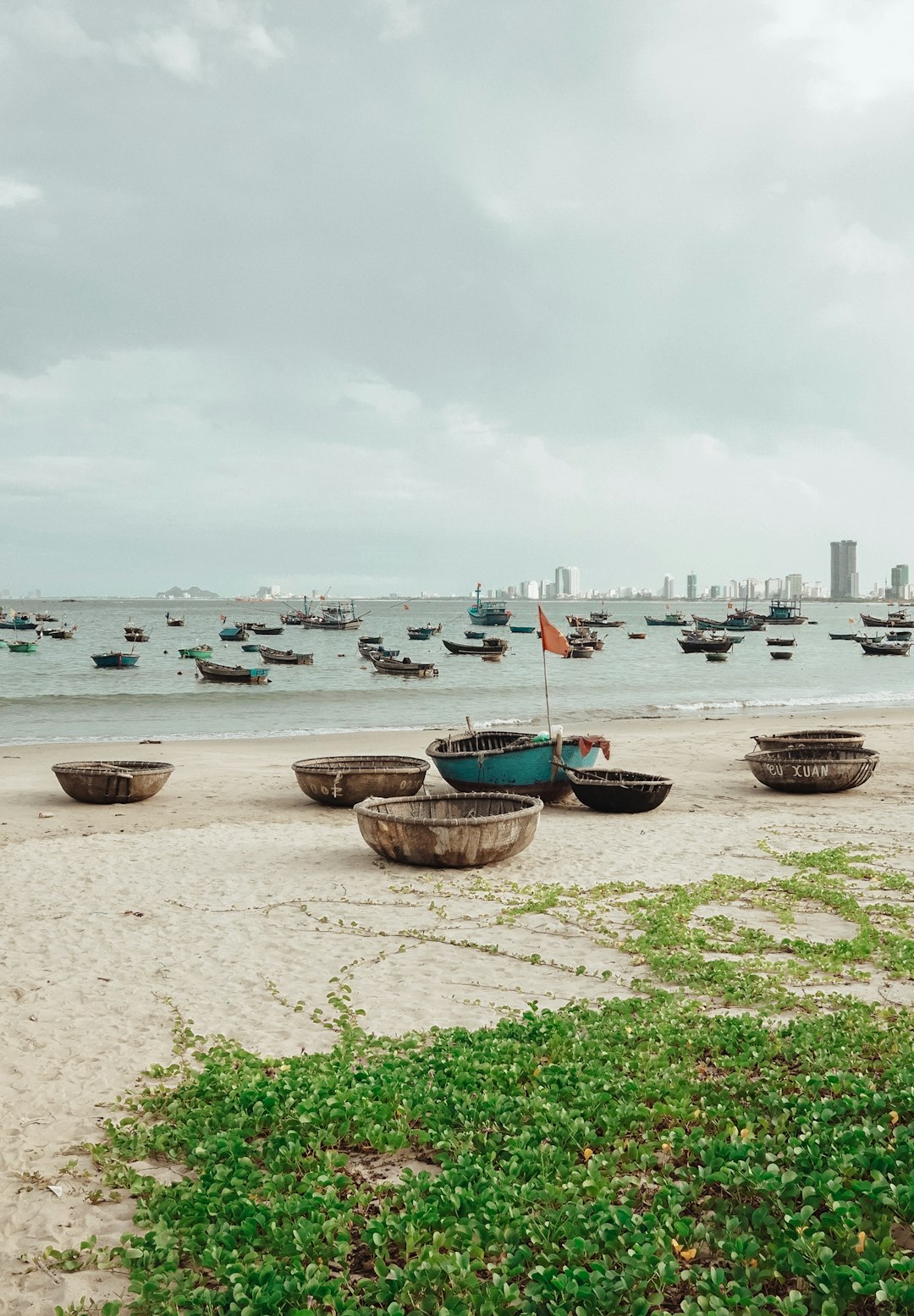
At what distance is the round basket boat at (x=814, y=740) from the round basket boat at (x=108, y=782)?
39.0ft

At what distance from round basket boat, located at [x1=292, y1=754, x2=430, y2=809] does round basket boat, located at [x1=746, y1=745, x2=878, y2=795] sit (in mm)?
6432

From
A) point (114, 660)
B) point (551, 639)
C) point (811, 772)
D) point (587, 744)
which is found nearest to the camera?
point (551, 639)

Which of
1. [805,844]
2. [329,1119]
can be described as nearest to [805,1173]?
[329,1119]

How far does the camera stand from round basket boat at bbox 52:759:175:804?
671 inches

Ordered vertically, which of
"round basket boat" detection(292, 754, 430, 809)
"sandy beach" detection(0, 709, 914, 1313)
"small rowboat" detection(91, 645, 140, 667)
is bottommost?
"sandy beach" detection(0, 709, 914, 1313)

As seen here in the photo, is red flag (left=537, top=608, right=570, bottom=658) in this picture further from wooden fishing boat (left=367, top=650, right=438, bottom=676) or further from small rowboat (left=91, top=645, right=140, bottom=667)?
small rowboat (left=91, top=645, right=140, bottom=667)

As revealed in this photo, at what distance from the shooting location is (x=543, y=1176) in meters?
4.55

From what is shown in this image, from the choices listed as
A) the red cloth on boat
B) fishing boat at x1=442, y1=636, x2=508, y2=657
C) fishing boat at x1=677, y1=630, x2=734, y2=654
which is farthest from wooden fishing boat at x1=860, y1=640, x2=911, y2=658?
the red cloth on boat

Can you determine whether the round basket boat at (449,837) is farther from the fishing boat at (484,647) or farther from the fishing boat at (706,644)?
the fishing boat at (706,644)

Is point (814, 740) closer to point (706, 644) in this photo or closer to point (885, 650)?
point (706, 644)

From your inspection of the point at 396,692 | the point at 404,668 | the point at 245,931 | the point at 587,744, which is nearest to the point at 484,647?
the point at 404,668

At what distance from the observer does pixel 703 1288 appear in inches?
148

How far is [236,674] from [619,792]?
117ft

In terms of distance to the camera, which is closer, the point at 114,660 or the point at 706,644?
the point at 114,660
